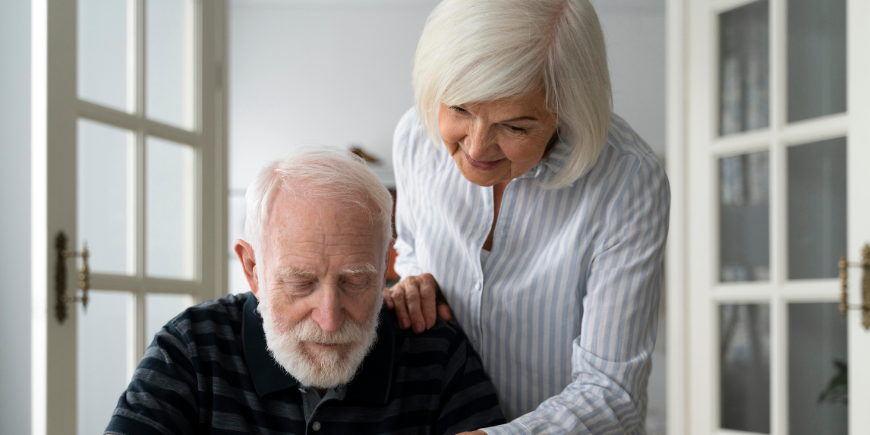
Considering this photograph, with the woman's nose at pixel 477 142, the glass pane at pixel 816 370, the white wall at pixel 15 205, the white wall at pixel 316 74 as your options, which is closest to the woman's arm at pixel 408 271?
the woman's nose at pixel 477 142

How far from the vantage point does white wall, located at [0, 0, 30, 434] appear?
8.59 ft

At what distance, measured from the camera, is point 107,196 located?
98.4 inches

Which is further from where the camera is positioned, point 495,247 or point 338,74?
point 338,74

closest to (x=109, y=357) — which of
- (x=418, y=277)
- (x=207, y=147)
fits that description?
(x=207, y=147)

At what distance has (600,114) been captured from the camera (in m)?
1.34

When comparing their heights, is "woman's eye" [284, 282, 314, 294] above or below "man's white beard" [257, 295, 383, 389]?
above

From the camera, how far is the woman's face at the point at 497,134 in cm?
125

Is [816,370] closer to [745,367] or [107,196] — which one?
[745,367]

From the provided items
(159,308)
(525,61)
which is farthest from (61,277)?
(525,61)

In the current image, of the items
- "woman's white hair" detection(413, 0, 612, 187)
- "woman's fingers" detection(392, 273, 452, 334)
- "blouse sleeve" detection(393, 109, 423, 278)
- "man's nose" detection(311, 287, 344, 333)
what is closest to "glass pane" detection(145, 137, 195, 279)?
"blouse sleeve" detection(393, 109, 423, 278)

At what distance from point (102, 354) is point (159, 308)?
1.00 feet

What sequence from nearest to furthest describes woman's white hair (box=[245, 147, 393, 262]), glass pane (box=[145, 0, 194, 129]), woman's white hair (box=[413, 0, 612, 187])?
1. woman's white hair (box=[413, 0, 612, 187])
2. woman's white hair (box=[245, 147, 393, 262])
3. glass pane (box=[145, 0, 194, 129])

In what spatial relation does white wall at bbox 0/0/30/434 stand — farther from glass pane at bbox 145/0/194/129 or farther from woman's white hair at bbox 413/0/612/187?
woman's white hair at bbox 413/0/612/187

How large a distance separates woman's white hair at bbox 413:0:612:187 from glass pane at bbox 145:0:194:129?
171 cm
